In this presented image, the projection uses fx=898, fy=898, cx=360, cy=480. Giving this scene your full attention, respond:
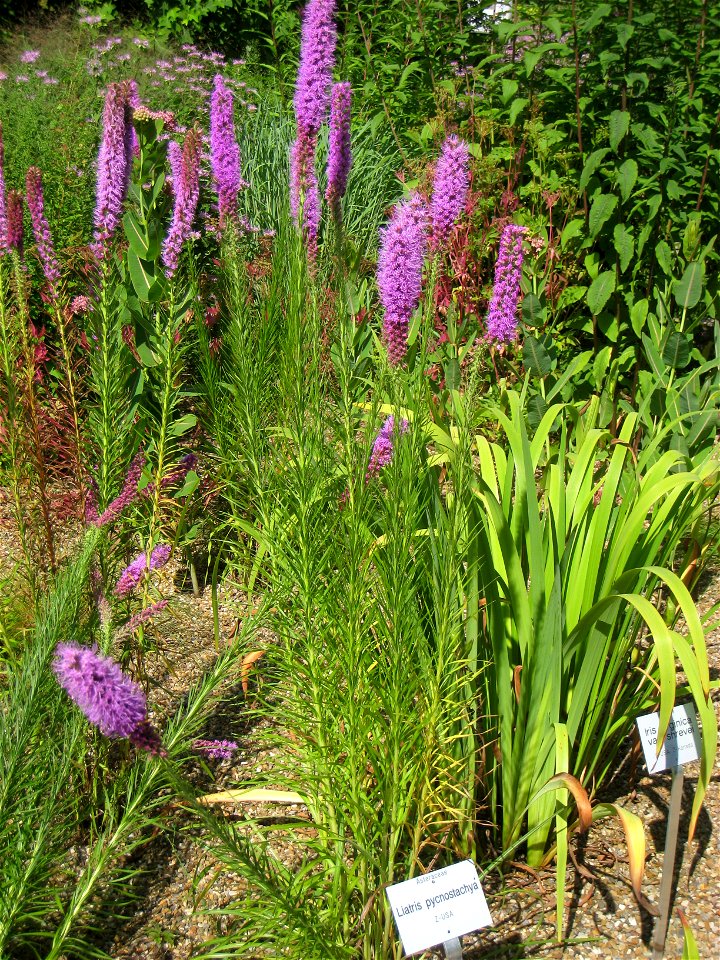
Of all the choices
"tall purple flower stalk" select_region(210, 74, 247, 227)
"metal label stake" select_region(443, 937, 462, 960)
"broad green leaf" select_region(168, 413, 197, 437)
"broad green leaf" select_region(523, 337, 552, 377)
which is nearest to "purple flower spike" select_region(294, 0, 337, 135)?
"tall purple flower stalk" select_region(210, 74, 247, 227)

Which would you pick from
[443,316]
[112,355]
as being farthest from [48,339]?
[112,355]

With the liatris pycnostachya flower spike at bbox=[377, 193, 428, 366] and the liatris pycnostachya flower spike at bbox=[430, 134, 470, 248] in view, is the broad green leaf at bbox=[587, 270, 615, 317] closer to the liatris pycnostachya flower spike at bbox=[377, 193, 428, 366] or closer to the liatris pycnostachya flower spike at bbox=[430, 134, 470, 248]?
the liatris pycnostachya flower spike at bbox=[430, 134, 470, 248]

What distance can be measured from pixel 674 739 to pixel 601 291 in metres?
2.49

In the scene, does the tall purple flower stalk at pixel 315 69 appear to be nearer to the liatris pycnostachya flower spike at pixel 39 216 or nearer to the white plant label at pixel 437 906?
the liatris pycnostachya flower spike at pixel 39 216

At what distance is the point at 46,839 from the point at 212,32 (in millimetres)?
12311

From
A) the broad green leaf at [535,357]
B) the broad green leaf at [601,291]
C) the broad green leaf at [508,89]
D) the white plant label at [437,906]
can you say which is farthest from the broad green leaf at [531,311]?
the white plant label at [437,906]

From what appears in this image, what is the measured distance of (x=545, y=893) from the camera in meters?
1.99

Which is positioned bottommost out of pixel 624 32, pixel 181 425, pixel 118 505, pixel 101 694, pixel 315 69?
pixel 181 425

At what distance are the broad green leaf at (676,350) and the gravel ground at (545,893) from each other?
1.70 metres

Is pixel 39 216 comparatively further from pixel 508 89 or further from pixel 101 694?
pixel 508 89

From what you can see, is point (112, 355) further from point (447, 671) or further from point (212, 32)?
point (212, 32)

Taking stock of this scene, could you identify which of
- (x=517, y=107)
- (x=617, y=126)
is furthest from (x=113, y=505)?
(x=517, y=107)

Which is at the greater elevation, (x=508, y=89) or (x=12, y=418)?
(x=508, y=89)

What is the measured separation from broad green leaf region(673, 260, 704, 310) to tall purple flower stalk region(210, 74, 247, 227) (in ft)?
6.19
